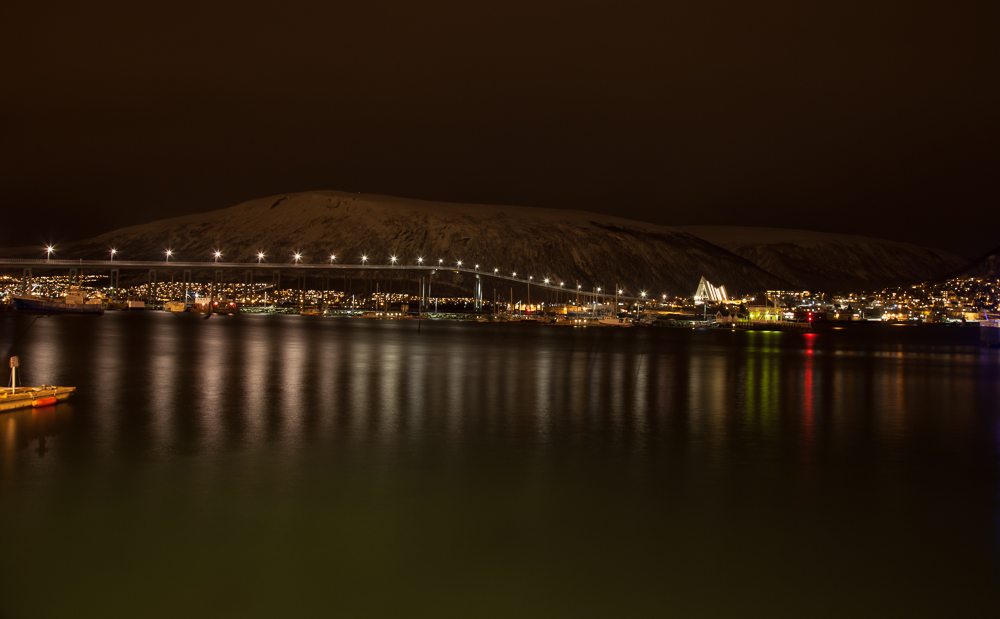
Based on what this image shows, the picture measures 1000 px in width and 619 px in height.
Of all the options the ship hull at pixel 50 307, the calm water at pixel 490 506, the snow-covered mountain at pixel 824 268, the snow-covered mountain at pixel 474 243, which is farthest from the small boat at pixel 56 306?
the snow-covered mountain at pixel 824 268

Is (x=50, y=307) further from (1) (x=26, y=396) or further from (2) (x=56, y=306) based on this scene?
(1) (x=26, y=396)

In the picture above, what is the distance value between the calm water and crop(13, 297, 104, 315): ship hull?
2542 inches

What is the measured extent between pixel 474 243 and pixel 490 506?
15002cm

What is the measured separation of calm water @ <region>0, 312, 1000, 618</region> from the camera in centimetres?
558

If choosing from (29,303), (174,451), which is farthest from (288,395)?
(29,303)

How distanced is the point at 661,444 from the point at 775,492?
120 inches

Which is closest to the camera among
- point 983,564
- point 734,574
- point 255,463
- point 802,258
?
point 734,574

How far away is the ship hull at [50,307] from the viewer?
72250mm

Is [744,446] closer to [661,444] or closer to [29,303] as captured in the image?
[661,444]

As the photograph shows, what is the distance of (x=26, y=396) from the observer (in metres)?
13.0

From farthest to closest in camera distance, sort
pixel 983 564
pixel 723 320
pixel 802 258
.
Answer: pixel 802 258, pixel 723 320, pixel 983 564

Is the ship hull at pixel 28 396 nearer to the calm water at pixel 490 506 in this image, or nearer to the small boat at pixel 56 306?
the calm water at pixel 490 506

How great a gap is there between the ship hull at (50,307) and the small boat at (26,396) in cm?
6750

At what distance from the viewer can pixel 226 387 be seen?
57.4ft
